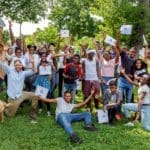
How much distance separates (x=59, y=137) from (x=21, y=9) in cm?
1864

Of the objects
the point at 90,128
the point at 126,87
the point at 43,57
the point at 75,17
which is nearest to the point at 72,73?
the point at 43,57

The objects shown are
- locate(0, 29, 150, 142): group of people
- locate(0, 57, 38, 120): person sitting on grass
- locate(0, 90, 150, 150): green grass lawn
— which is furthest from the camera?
locate(0, 57, 38, 120): person sitting on grass

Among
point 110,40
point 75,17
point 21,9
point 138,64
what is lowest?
point 75,17

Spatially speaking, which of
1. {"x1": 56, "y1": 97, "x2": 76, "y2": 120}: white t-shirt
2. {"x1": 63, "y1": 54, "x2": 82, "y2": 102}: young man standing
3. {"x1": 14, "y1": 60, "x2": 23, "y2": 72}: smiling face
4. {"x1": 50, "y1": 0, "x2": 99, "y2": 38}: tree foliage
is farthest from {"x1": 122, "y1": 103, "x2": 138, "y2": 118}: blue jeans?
{"x1": 50, "y1": 0, "x2": 99, "y2": 38}: tree foliage

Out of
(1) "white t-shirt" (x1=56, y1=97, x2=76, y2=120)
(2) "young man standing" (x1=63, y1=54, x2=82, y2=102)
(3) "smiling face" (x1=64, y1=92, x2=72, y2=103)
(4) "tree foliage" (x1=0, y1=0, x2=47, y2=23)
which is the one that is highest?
(4) "tree foliage" (x1=0, y1=0, x2=47, y2=23)

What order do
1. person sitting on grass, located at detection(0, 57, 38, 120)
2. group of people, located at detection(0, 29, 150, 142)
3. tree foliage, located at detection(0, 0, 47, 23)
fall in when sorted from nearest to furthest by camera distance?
group of people, located at detection(0, 29, 150, 142) < person sitting on grass, located at detection(0, 57, 38, 120) < tree foliage, located at detection(0, 0, 47, 23)

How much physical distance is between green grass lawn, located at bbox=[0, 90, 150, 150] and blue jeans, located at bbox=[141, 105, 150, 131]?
18cm

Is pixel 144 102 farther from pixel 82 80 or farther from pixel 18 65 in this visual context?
pixel 18 65

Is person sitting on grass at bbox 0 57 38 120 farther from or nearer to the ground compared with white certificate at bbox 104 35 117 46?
nearer to the ground

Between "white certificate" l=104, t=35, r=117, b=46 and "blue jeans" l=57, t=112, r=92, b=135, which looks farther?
"white certificate" l=104, t=35, r=117, b=46

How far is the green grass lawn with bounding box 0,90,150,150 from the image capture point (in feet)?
32.5

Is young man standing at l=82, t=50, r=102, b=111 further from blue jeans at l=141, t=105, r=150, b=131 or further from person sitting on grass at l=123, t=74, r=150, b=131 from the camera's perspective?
blue jeans at l=141, t=105, r=150, b=131

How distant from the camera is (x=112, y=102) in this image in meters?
12.0

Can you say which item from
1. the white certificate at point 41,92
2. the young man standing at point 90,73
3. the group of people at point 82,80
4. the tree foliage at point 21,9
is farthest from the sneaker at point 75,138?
the tree foliage at point 21,9
